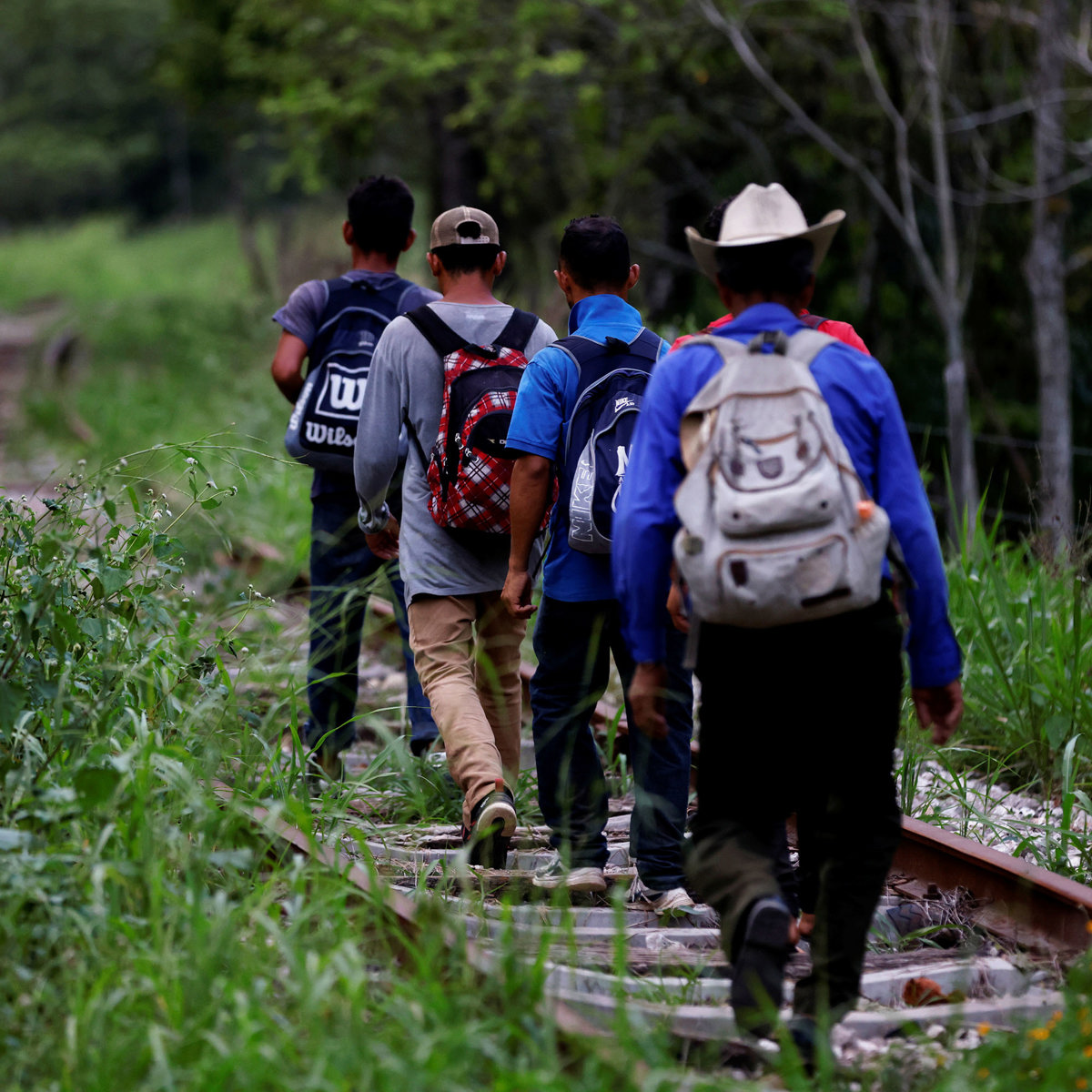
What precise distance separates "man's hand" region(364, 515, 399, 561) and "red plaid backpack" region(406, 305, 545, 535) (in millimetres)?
493

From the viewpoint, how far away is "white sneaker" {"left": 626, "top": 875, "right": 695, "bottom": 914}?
393cm

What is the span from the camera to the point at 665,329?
1031 cm

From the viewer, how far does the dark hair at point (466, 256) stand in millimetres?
4477

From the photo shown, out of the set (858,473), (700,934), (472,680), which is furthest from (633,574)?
(472,680)

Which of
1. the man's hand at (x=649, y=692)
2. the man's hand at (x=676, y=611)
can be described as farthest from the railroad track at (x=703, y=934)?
the man's hand at (x=676, y=611)

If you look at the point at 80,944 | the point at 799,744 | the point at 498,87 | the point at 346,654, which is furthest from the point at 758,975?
the point at 498,87

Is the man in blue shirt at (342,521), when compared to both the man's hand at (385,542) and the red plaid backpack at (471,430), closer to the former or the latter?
the man's hand at (385,542)

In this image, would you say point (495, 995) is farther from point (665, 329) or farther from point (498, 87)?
point (498, 87)

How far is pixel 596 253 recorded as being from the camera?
4043 millimetres

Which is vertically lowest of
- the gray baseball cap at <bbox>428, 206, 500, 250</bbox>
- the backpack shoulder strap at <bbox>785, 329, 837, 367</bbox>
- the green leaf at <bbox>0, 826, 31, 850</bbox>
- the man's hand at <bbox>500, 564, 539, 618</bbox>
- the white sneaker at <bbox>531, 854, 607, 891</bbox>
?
the white sneaker at <bbox>531, 854, 607, 891</bbox>

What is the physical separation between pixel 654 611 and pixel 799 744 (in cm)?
44

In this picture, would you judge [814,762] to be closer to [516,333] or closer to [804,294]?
[804,294]

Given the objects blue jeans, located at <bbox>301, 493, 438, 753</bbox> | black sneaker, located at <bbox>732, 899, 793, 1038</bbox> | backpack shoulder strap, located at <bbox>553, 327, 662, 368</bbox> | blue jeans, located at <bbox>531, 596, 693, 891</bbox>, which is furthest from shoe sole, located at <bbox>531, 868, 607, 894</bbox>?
backpack shoulder strap, located at <bbox>553, 327, 662, 368</bbox>

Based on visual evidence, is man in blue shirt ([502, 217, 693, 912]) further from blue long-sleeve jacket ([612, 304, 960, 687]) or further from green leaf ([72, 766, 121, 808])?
green leaf ([72, 766, 121, 808])
